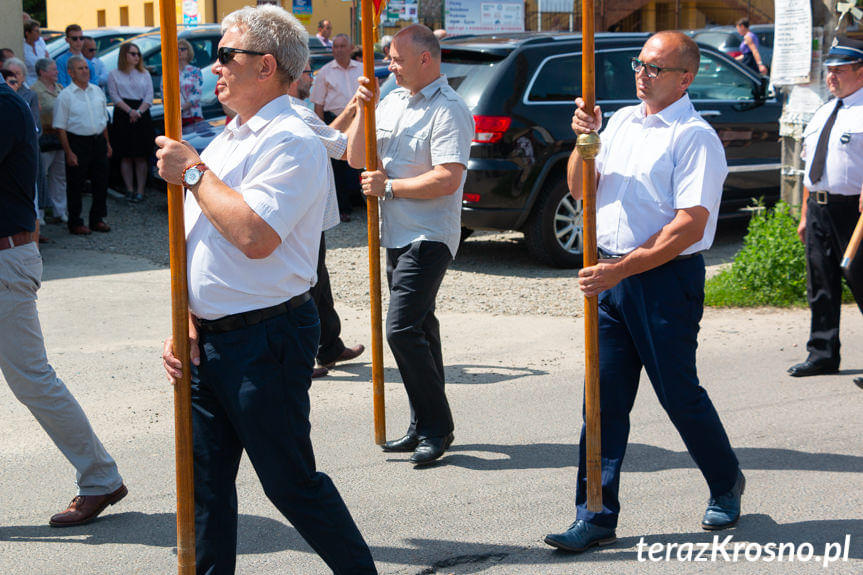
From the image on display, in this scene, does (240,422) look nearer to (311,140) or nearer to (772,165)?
(311,140)

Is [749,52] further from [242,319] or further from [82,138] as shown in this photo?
[242,319]

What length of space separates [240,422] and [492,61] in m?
7.24

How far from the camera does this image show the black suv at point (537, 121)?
380 inches

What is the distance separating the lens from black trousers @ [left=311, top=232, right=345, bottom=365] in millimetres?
6734

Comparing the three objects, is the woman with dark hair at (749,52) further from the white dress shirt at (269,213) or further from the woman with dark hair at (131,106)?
the white dress shirt at (269,213)

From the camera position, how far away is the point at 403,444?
212 inches

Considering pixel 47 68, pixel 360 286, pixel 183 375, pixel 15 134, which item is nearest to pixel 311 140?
pixel 183 375

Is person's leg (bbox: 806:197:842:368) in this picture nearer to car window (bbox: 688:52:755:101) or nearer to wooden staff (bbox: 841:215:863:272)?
wooden staff (bbox: 841:215:863:272)

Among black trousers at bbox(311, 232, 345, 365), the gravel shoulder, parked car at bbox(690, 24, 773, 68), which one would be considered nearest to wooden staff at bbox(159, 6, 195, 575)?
black trousers at bbox(311, 232, 345, 365)

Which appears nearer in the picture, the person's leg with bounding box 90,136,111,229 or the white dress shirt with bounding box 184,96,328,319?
the white dress shirt with bounding box 184,96,328,319

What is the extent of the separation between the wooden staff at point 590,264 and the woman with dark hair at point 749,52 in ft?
57.0

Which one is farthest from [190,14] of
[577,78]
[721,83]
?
[721,83]

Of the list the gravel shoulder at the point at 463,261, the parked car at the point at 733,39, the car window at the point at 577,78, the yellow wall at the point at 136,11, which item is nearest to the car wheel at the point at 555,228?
the gravel shoulder at the point at 463,261

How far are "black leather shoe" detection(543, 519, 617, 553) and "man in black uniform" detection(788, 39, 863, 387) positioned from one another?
3.00 m
